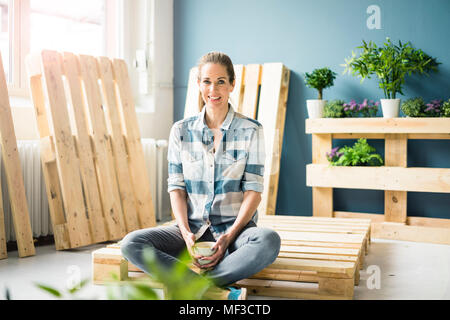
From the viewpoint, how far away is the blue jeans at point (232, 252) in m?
1.97

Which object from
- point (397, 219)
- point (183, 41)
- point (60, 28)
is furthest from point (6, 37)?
point (397, 219)

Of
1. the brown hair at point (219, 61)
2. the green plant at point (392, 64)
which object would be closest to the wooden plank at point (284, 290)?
the brown hair at point (219, 61)

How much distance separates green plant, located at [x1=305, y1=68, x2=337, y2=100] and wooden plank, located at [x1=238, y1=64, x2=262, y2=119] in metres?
0.48

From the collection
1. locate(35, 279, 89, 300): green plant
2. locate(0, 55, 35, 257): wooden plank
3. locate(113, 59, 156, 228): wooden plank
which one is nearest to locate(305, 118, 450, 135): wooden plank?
locate(113, 59, 156, 228): wooden plank

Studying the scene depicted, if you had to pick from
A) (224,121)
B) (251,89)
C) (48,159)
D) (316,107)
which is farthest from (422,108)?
(48,159)

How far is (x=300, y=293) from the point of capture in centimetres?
216

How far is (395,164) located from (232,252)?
197 cm

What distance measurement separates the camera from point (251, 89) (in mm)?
4066

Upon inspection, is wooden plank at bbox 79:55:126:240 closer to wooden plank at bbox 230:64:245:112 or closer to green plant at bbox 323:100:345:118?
wooden plank at bbox 230:64:245:112

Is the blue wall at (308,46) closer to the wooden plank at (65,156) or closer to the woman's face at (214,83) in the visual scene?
the wooden plank at (65,156)

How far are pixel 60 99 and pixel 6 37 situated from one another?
763 millimetres

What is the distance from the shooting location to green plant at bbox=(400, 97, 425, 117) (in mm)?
3432

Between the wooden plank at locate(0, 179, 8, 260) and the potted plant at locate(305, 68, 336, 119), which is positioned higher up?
the potted plant at locate(305, 68, 336, 119)

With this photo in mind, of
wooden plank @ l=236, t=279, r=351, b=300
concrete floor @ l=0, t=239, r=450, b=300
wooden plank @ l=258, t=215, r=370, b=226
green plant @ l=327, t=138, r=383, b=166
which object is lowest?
concrete floor @ l=0, t=239, r=450, b=300
